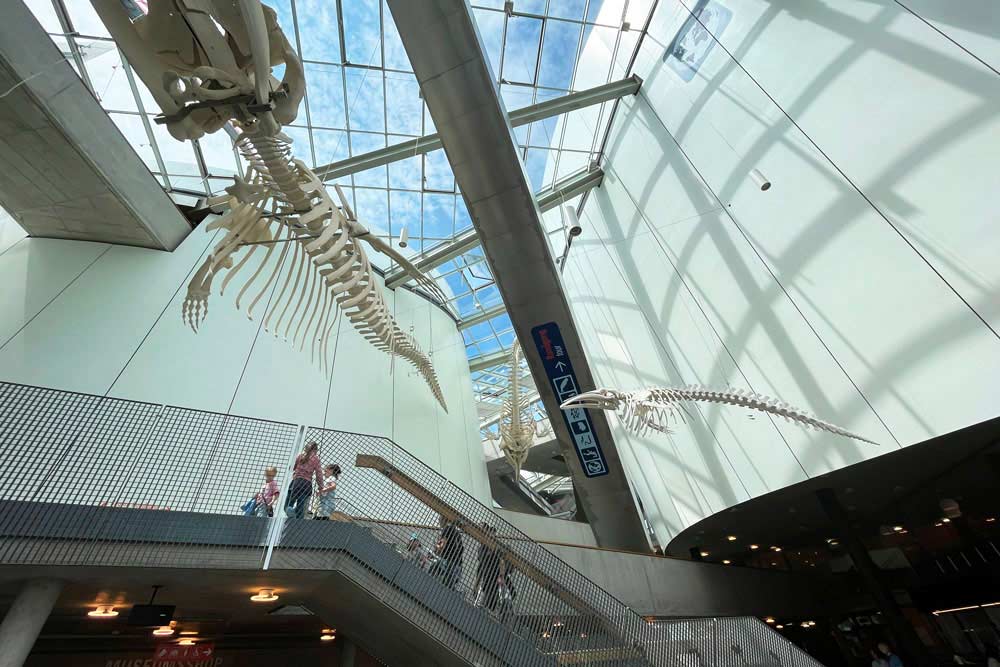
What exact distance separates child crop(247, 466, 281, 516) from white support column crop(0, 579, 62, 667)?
196cm

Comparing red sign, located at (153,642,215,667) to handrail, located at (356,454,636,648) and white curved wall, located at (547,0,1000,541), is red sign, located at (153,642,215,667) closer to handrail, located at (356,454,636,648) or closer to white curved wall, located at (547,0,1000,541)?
handrail, located at (356,454,636,648)

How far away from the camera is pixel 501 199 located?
904 centimetres

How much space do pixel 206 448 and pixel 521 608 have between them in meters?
4.08

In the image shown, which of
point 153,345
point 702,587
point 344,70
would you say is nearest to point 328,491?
point 153,345

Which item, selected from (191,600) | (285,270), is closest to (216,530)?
(191,600)

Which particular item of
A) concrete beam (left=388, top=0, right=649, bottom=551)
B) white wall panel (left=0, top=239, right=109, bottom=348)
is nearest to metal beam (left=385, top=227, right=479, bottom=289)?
concrete beam (left=388, top=0, right=649, bottom=551)

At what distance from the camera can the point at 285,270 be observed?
1275 cm

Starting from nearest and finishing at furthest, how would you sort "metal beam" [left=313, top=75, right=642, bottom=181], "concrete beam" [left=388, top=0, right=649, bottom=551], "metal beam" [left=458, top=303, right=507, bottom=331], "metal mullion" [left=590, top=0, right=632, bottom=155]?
"concrete beam" [left=388, top=0, right=649, bottom=551] → "metal beam" [left=313, top=75, right=642, bottom=181] → "metal mullion" [left=590, top=0, right=632, bottom=155] → "metal beam" [left=458, top=303, right=507, bottom=331]

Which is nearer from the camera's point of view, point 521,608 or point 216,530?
point 216,530

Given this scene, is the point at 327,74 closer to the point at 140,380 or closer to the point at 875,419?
the point at 140,380

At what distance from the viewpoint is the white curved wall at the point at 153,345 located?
8.24 meters

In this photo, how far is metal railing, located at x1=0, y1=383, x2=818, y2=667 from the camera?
4293 millimetres

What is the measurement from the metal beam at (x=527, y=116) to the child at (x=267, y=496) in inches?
328

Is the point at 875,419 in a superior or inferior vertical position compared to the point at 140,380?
inferior
